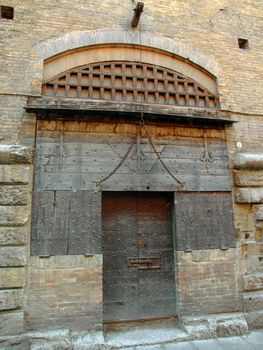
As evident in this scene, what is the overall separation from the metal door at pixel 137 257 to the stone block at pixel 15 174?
4.68 feet

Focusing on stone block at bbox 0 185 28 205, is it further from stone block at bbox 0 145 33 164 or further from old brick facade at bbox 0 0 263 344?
stone block at bbox 0 145 33 164

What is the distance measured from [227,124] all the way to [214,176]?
3.84ft

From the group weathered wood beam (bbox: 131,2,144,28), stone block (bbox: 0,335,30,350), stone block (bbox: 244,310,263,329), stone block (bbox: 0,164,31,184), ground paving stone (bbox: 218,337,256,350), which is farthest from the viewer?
weathered wood beam (bbox: 131,2,144,28)

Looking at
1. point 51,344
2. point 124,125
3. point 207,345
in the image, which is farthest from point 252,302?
point 124,125

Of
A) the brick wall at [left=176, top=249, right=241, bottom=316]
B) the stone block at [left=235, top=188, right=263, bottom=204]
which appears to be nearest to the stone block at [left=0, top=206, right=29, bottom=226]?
the brick wall at [left=176, top=249, right=241, bottom=316]

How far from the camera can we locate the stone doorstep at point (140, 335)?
14.4ft

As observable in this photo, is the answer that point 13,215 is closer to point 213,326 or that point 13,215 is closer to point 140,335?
point 140,335

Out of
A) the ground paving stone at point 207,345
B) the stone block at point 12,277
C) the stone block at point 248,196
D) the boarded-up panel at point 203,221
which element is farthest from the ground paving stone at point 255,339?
the stone block at point 12,277

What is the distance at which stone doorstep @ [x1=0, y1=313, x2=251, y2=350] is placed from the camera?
4398 millimetres

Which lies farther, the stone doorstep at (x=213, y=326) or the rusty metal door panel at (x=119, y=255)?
the rusty metal door panel at (x=119, y=255)

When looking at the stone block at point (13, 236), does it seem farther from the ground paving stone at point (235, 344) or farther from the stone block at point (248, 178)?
the stone block at point (248, 178)

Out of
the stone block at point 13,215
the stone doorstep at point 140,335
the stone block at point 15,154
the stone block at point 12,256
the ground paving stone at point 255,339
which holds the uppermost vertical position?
the stone block at point 15,154

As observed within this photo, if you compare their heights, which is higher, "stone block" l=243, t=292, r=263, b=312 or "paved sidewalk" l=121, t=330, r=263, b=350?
"stone block" l=243, t=292, r=263, b=312

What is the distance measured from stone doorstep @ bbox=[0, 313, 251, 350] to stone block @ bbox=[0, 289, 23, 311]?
0.43 meters
